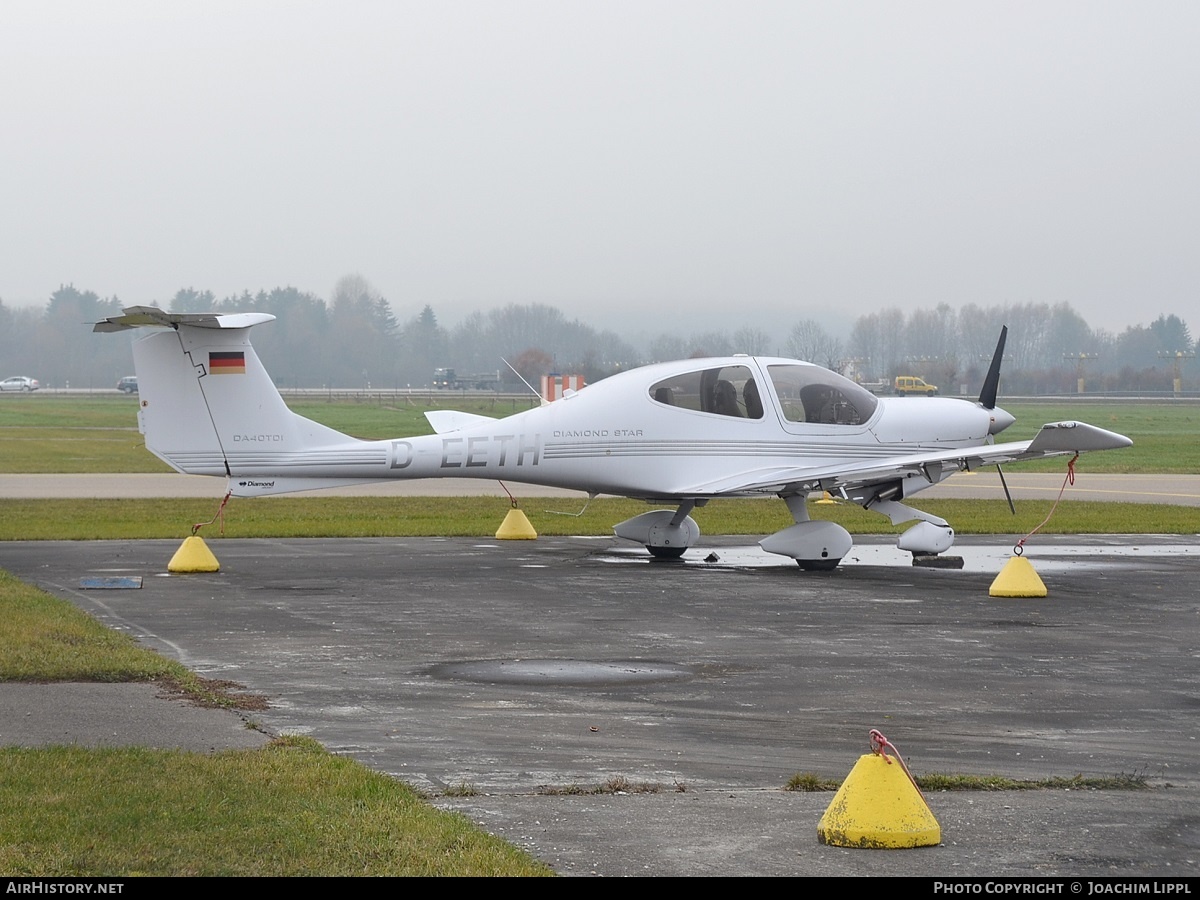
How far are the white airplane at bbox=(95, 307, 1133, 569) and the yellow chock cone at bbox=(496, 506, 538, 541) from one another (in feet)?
8.56

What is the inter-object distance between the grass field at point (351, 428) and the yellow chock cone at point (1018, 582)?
20729 millimetres

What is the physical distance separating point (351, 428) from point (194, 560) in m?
48.4

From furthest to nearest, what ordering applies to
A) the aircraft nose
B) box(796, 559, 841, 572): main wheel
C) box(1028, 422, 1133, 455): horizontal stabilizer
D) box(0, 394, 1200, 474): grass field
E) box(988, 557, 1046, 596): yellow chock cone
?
1. box(0, 394, 1200, 474): grass field
2. the aircraft nose
3. box(796, 559, 841, 572): main wheel
4. box(1028, 422, 1133, 455): horizontal stabilizer
5. box(988, 557, 1046, 596): yellow chock cone

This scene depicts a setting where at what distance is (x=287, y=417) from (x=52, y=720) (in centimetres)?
918

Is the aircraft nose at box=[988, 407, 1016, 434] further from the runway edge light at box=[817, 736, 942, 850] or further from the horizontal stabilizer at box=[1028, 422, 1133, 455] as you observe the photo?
the runway edge light at box=[817, 736, 942, 850]

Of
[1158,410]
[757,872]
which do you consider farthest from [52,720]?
[1158,410]

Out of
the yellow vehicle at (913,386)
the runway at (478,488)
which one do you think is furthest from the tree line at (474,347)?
the runway at (478,488)

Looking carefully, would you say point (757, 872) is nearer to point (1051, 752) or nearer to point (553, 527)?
point (1051, 752)

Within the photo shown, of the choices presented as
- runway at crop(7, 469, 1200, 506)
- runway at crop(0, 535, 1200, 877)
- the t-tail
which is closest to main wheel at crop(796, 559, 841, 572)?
runway at crop(0, 535, 1200, 877)

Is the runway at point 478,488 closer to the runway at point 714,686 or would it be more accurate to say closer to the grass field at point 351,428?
the grass field at point 351,428

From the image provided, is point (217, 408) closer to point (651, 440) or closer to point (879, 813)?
point (651, 440)

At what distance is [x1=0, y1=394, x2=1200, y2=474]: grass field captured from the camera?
43.2 metres

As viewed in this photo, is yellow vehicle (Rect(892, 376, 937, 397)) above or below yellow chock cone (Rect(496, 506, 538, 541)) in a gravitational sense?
above

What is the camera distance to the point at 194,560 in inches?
704
